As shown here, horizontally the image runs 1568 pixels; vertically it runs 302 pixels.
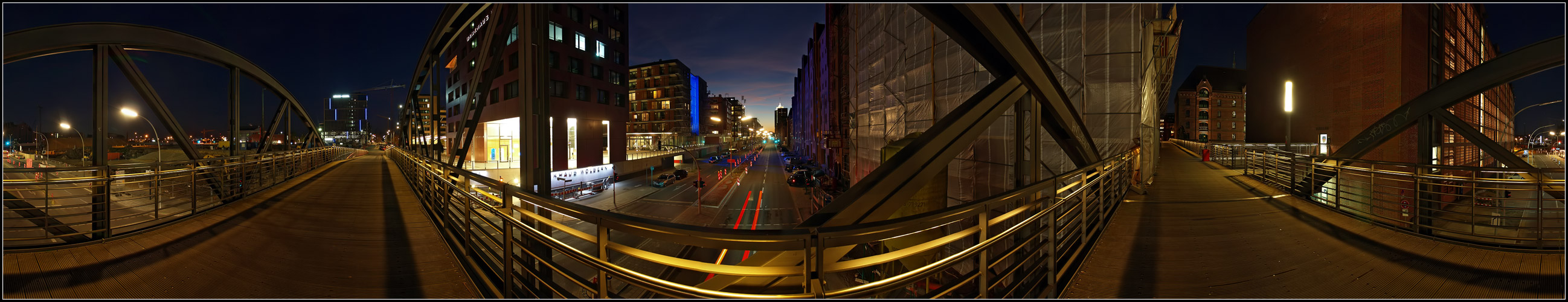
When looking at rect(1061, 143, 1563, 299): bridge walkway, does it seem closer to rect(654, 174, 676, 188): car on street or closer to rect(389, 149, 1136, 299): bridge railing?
rect(389, 149, 1136, 299): bridge railing

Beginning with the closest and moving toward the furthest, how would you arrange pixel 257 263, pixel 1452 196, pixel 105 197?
pixel 1452 196, pixel 257 263, pixel 105 197

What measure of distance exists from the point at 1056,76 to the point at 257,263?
978 centimetres

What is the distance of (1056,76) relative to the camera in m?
6.86

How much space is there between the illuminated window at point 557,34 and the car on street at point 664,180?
Result: 8975mm

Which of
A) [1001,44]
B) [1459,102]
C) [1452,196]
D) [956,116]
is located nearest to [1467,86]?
[1459,102]

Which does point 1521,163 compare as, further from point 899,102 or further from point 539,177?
point 539,177

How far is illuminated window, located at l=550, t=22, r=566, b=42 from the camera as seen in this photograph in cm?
2169

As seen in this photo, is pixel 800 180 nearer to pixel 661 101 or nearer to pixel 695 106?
pixel 661 101

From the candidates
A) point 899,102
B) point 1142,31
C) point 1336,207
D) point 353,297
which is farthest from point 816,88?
point 353,297

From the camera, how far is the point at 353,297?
2.94 metres

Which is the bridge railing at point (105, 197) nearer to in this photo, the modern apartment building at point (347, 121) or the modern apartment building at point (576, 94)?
the modern apartment building at point (576, 94)

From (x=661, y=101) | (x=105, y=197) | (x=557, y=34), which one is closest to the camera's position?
(x=105, y=197)

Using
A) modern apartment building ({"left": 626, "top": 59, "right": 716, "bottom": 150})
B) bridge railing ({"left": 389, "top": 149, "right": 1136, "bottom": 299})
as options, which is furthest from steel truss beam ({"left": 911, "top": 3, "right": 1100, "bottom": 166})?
modern apartment building ({"left": 626, "top": 59, "right": 716, "bottom": 150})

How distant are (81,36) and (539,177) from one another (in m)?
7.41
